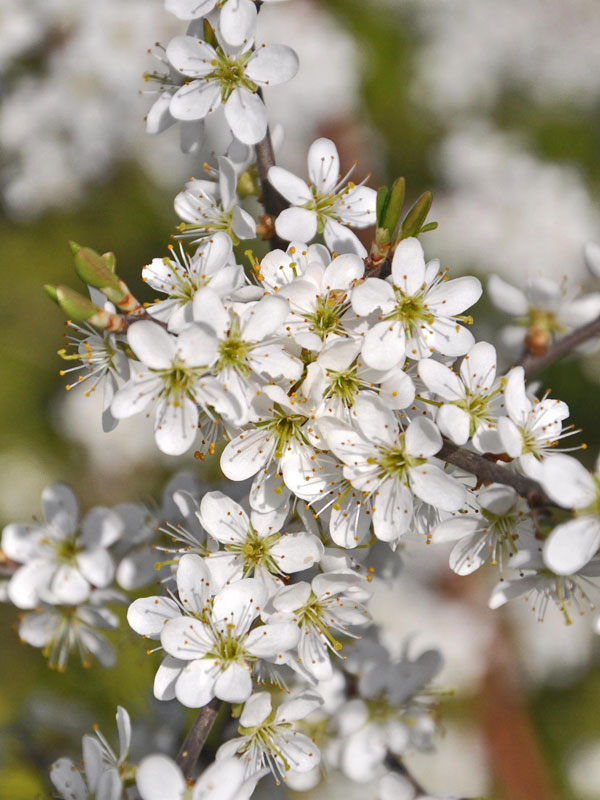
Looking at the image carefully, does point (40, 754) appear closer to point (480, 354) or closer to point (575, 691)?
point (480, 354)

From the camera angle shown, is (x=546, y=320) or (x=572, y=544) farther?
(x=546, y=320)

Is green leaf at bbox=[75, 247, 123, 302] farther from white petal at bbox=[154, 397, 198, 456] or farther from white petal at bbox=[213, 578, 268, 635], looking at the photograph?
white petal at bbox=[213, 578, 268, 635]

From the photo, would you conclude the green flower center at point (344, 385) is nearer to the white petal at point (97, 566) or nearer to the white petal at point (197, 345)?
the white petal at point (197, 345)

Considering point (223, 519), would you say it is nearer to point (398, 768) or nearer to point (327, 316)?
point (327, 316)

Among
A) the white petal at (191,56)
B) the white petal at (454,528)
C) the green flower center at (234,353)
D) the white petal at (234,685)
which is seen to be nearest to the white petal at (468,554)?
the white petal at (454,528)

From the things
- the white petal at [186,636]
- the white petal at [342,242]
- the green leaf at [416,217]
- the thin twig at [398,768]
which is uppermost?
the green leaf at [416,217]

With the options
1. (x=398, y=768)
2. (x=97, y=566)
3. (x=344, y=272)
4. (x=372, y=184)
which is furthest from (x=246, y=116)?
(x=372, y=184)

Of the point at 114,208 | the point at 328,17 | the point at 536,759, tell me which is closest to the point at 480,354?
the point at 536,759
